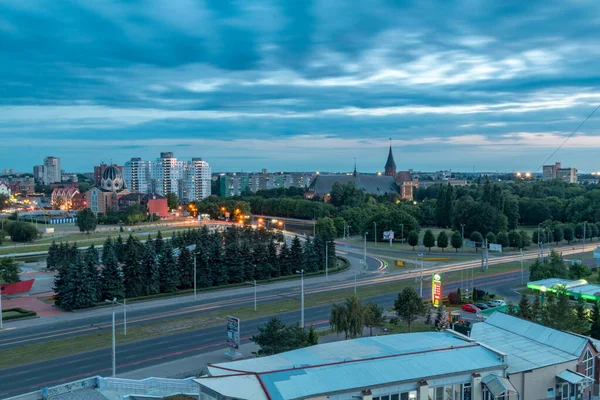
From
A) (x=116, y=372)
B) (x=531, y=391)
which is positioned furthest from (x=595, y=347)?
(x=116, y=372)

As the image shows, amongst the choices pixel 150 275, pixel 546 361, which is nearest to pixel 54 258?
pixel 150 275

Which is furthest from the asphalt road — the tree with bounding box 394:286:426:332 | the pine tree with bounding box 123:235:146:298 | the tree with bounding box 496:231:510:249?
the tree with bounding box 496:231:510:249

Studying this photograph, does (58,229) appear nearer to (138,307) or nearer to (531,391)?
(138,307)

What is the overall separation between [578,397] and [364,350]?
883cm

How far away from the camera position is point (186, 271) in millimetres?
47094

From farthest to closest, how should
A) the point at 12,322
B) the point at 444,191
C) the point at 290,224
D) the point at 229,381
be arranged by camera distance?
the point at 290,224 → the point at 444,191 → the point at 12,322 → the point at 229,381

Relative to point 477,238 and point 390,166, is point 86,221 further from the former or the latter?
point 390,166

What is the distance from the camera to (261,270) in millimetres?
Answer: 51125

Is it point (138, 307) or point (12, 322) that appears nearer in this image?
point (12, 322)

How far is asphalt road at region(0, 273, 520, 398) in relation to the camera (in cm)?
2514

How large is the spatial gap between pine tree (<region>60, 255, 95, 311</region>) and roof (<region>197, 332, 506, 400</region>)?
2546cm

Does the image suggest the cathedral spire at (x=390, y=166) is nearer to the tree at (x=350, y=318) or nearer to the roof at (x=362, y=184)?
the roof at (x=362, y=184)

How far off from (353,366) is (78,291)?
2914 cm

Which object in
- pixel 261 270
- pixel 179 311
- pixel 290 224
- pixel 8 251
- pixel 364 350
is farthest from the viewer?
pixel 290 224
